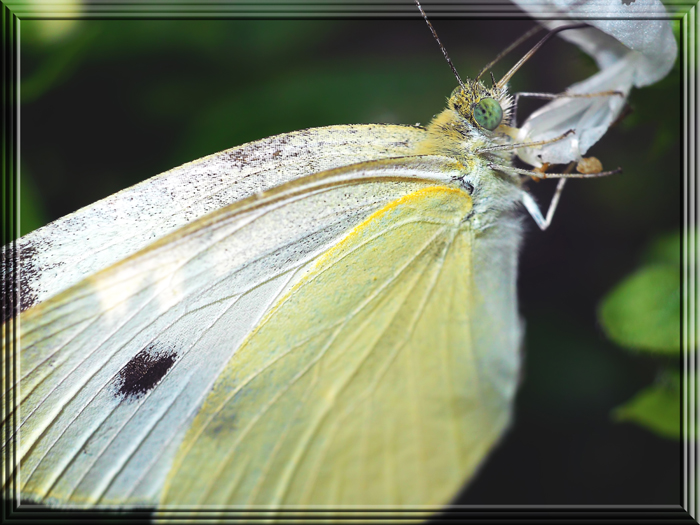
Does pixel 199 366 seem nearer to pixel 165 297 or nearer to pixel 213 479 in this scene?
pixel 165 297

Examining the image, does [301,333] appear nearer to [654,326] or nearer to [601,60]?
[654,326]

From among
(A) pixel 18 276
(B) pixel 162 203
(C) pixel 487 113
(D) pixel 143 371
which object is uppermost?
(C) pixel 487 113

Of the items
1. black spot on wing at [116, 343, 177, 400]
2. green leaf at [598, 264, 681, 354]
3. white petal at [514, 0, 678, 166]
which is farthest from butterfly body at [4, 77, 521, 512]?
green leaf at [598, 264, 681, 354]

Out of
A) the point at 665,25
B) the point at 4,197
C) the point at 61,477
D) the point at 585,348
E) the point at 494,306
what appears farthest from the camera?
the point at 585,348

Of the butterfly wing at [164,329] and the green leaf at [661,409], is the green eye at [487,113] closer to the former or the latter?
the butterfly wing at [164,329]

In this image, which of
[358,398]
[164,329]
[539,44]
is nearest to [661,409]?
[358,398]

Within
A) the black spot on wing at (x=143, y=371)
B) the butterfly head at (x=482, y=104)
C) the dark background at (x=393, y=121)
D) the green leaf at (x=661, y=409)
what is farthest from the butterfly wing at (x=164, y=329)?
the dark background at (x=393, y=121)

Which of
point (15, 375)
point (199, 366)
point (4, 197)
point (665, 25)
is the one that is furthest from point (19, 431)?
point (665, 25)
